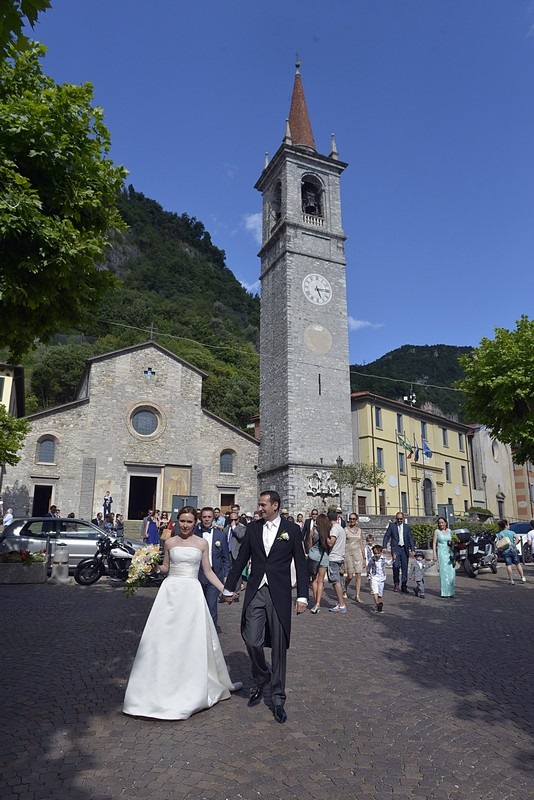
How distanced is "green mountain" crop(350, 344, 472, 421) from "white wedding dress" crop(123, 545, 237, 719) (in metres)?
51.6

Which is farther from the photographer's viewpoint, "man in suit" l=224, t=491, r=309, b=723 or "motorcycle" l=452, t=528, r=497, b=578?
"motorcycle" l=452, t=528, r=497, b=578

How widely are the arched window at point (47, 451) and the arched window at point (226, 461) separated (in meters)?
9.54

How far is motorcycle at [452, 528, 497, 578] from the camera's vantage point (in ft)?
51.0

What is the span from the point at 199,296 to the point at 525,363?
7367 centimetres

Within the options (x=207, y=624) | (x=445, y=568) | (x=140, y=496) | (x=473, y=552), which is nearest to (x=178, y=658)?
(x=207, y=624)

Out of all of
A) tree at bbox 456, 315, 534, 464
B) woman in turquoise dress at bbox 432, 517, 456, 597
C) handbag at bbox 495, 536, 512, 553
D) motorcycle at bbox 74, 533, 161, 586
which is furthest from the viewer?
tree at bbox 456, 315, 534, 464

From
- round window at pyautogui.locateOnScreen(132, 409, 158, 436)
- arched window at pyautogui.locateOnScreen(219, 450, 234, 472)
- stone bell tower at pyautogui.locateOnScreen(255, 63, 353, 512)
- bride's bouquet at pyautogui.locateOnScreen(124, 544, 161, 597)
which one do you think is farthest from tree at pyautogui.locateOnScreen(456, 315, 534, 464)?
round window at pyautogui.locateOnScreen(132, 409, 158, 436)

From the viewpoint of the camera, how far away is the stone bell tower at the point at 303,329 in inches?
1165

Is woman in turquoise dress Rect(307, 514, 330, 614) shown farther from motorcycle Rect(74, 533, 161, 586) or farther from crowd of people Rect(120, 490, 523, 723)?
crowd of people Rect(120, 490, 523, 723)

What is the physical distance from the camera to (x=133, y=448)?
3098 centimetres

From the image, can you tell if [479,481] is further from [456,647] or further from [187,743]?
[187,743]

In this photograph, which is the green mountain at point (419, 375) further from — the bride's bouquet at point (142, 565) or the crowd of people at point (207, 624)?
the crowd of people at point (207, 624)

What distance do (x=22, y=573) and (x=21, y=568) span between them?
0.12 meters

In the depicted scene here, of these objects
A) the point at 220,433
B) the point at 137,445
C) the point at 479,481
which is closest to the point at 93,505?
the point at 137,445
